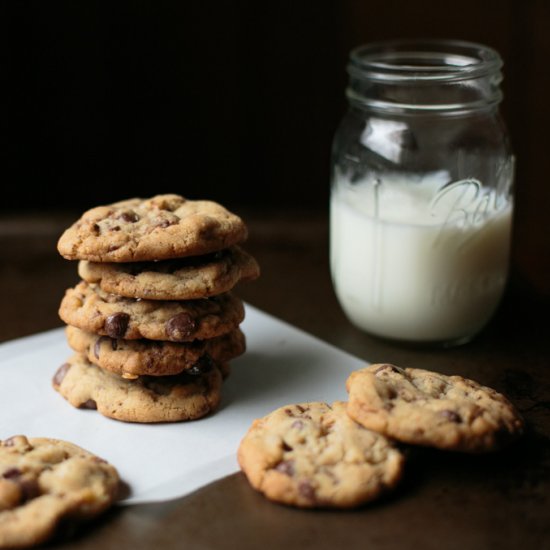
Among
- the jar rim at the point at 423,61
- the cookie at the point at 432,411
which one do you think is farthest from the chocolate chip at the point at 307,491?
the jar rim at the point at 423,61

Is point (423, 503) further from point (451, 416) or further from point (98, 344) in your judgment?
point (98, 344)

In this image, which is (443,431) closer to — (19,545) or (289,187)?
(19,545)

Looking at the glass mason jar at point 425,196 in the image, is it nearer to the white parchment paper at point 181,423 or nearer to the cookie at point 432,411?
the white parchment paper at point 181,423

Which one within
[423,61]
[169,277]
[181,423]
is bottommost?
[181,423]

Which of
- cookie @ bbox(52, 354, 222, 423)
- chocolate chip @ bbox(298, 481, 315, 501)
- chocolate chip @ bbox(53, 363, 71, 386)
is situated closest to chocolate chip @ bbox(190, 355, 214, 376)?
cookie @ bbox(52, 354, 222, 423)

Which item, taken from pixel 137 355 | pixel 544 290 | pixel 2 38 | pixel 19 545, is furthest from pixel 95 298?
pixel 2 38

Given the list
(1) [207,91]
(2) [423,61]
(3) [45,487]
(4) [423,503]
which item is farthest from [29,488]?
(1) [207,91]
